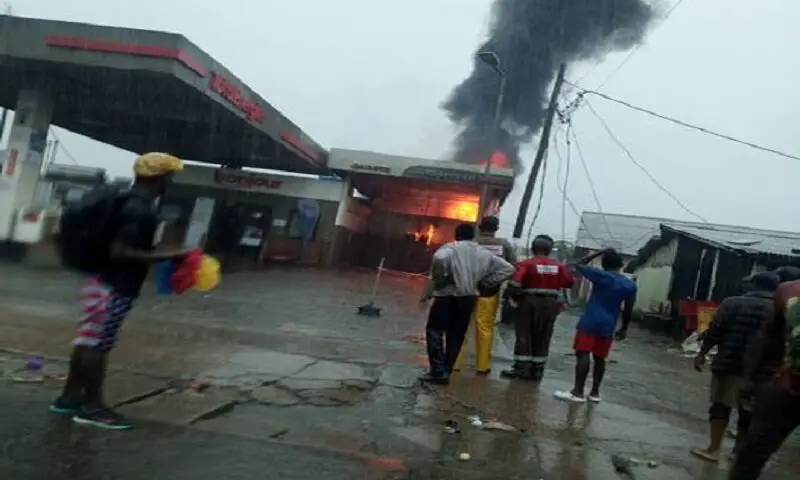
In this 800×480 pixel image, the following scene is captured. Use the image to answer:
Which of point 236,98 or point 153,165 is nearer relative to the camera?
point 153,165

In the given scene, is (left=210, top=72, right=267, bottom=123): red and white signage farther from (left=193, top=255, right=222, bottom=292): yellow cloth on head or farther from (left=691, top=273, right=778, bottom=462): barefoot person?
(left=691, top=273, right=778, bottom=462): barefoot person

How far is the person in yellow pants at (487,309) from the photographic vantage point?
7059 mm

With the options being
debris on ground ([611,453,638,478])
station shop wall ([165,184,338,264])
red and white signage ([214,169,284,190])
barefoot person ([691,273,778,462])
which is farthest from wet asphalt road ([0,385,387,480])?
red and white signage ([214,169,284,190])

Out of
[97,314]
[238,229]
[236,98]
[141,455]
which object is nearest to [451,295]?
[97,314]

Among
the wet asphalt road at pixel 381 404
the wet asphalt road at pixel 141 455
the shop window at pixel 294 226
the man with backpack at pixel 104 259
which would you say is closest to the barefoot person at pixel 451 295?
the wet asphalt road at pixel 381 404

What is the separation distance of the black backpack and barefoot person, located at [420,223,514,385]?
10.5 ft

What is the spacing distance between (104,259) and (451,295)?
331cm

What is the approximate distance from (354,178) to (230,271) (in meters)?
7.28

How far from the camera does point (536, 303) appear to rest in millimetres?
7117

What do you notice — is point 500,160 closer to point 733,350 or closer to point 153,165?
point 733,350

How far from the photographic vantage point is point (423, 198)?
92.6ft

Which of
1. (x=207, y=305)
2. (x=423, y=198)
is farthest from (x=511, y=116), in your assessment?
(x=207, y=305)

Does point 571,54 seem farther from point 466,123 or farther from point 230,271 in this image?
point 230,271

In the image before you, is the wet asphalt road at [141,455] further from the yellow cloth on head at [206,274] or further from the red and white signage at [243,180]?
the red and white signage at [243,180]
